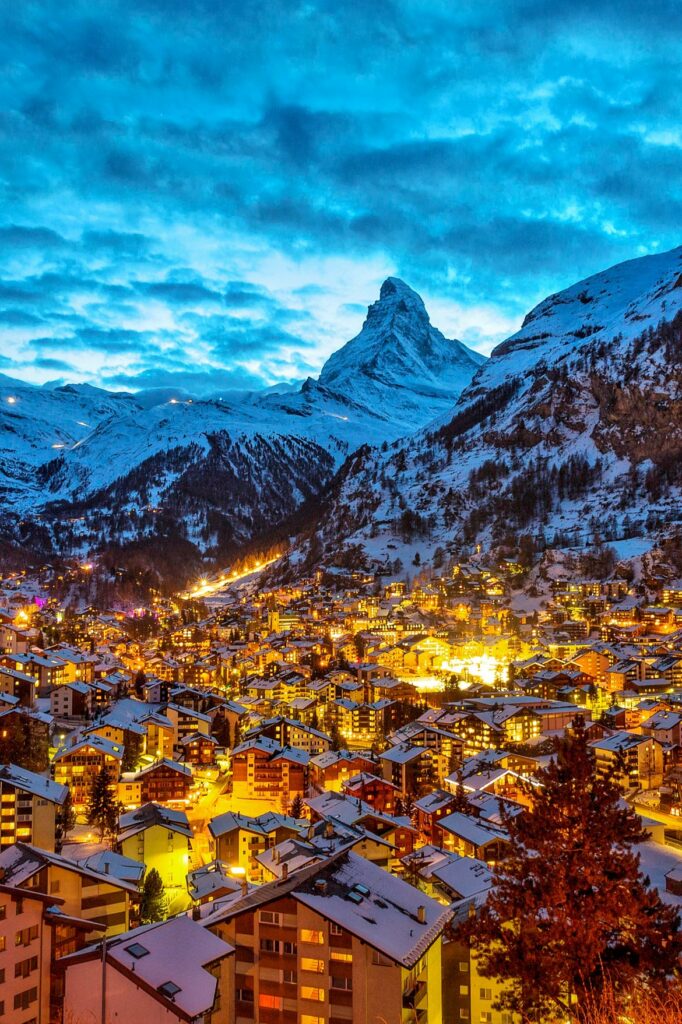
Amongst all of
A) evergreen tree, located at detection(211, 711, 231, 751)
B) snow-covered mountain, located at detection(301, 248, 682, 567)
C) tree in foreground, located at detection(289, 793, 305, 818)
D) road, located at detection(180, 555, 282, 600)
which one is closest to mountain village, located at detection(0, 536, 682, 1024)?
evergreen tree, located at detection(211, 711, 231, 751)

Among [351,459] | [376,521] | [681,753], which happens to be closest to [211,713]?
[681,753]

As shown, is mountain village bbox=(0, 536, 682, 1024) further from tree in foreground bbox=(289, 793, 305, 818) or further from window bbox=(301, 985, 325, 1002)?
tree in foreground bbox=(289, 793, 305, 818)

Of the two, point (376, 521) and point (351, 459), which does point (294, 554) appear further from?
point (351, 459)

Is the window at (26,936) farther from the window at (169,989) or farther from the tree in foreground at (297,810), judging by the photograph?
the tree in foreground at (297,810)

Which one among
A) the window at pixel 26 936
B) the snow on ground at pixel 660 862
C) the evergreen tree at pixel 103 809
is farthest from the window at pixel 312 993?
the evergreen tree at pixel 103 809

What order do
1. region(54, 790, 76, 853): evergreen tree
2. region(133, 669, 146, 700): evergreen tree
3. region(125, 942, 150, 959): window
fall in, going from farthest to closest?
region(133, 669, 146, 700): evergreen tree
region(54, 790, 76, 853): evergreen tree
region(125, 942, 150, 959): window
